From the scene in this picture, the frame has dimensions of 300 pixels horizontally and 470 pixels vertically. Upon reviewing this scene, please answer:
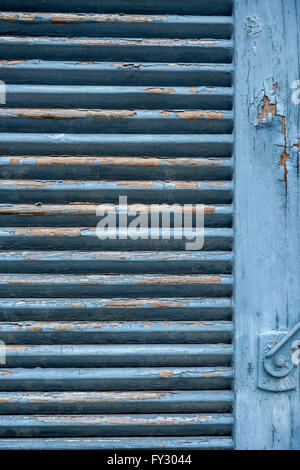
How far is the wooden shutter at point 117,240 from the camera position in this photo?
3.99ft

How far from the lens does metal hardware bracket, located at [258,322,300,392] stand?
3.96ft

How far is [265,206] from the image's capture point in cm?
124

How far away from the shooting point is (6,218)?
1.24 meters

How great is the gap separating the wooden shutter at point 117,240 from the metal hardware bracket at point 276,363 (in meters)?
0.12

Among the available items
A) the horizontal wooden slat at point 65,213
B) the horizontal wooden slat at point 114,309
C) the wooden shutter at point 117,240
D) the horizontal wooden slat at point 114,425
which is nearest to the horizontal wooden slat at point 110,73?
the wooden shutter at point 117,240

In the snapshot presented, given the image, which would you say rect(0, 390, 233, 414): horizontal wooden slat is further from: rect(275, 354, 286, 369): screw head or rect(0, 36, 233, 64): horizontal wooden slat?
rect(0, 36, 233, 64): horizontal wooden slat

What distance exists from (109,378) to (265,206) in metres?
0.85

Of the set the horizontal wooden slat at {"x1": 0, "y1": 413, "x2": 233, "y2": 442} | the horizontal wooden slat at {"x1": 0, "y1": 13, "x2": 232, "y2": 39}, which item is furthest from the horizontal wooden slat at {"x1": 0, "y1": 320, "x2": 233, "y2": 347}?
the horizontal wooden slat at {"x1": 0, "y1": 13, "x2": 232, "y2": 39}

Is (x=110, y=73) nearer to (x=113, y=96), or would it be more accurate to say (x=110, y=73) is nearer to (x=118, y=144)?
(x=113, y=96)

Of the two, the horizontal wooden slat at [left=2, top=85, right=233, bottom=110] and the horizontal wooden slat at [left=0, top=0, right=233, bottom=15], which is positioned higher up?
the horizontal wooden slat at [left=0, top=0, right=233, bottom=15]

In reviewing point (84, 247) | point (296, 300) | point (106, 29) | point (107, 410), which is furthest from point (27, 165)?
point (296, 300)

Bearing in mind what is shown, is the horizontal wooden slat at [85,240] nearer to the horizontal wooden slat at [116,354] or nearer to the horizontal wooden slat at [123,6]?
the horizontal wooden slat at [116,354]

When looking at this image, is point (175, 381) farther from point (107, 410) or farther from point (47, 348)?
point (47, 348)

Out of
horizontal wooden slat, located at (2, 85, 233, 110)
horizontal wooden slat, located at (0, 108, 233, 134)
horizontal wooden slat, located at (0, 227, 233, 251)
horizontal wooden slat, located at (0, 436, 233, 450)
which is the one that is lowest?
horizontal wooden slat, located at (0, 436, 233, 450)
